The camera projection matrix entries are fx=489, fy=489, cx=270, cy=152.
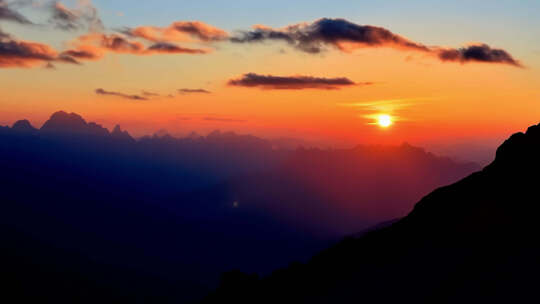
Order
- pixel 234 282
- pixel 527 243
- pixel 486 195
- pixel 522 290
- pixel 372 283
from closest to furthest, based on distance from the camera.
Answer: pixel 522 290, pixel 527 243, pixel 372 283, pixel 486 195, pixel 234 282

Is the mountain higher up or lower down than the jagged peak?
lower down

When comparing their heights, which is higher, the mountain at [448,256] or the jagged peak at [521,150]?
the jagged peak at [521,150]

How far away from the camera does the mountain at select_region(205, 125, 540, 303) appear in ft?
102

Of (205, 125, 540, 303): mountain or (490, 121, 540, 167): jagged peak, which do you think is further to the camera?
(490, 121, 540, 167): jagged peak

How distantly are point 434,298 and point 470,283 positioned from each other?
2.44 meters

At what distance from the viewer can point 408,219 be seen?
156 feet

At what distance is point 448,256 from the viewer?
119ft

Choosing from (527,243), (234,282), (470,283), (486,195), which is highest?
(486,195)

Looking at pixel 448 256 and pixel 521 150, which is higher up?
pixel 521 150

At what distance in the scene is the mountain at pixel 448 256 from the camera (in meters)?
31.0

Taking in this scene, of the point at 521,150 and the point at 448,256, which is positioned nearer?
the point at 448,256

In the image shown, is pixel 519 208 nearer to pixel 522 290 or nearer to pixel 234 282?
pixel 522 290

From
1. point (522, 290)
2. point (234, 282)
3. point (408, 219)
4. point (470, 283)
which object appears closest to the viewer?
point (522, 290)

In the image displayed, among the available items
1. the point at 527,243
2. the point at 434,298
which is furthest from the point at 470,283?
the point at 527,243
